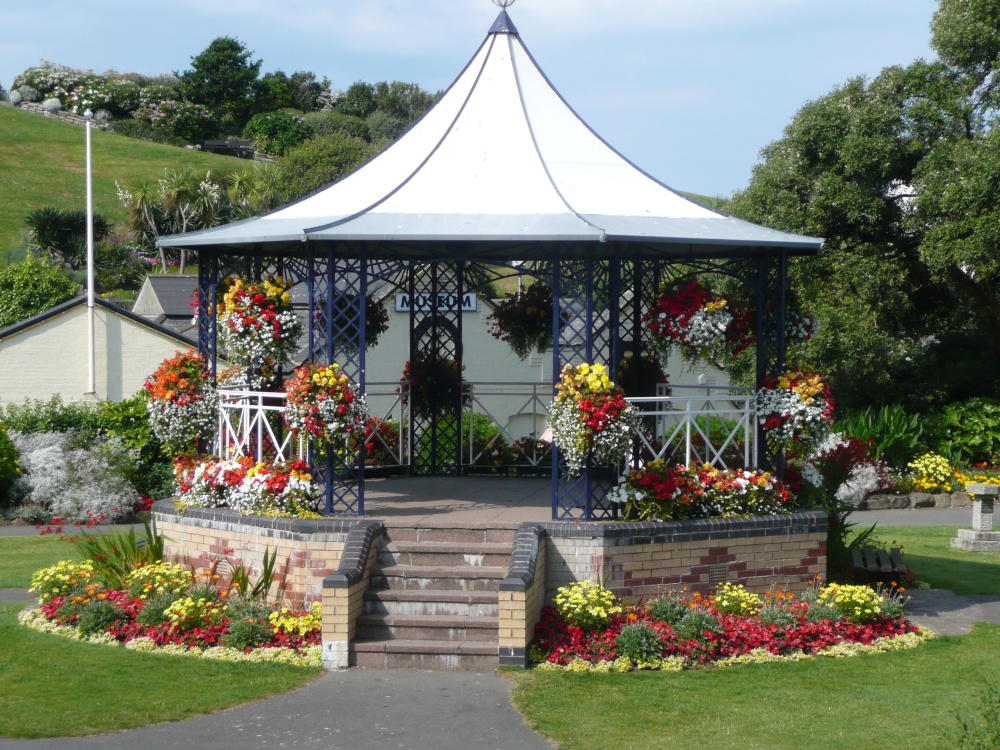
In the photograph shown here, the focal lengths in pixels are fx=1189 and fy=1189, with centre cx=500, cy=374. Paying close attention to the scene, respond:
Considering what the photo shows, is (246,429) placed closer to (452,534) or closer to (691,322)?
(452,534)

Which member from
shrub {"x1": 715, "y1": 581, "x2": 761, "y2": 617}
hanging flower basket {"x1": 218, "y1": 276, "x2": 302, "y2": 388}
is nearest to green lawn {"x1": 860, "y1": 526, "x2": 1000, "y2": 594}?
shrub {"x1": 715, "y1": 581, "x2": 761, "y2": 617}

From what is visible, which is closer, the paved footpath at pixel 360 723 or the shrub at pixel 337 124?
the paved footpath at pixel 360 723

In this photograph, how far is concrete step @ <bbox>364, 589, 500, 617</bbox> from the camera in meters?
10.2

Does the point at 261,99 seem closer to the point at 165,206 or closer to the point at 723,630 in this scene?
the point at 165,206

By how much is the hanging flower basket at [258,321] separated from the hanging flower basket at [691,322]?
3765 mm

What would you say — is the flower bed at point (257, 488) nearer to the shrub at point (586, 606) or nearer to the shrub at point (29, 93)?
the shrub at point (586, 606)

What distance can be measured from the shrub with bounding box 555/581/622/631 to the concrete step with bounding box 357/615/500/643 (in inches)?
24.6

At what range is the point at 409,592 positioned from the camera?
34.1 ft

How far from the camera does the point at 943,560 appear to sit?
15680 mm

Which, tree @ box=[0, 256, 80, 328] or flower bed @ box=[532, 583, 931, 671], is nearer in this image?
flower bed @ box=[532, 583, 931, 671]

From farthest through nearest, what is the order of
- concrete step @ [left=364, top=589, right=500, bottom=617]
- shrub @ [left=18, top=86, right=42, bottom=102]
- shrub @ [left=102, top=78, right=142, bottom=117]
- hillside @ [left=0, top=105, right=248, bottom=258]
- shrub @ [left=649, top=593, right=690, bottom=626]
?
shrub @ [left=18, top=86, right=42, bottom=102]
shrub @ [left=102, top=78, right=142, bottom=117]
hillside @ [left=0, top=105, right=248, bottom=258]
shrub @ [left=649, top=593, right=690, bottom=626]
concrete step @ [left=364, top=589, right=500, bottom=617]

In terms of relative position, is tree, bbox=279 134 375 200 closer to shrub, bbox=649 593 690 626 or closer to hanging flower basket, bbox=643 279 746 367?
hanging flower basket, bbox=643 279 746 367

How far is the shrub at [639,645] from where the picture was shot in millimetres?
9761

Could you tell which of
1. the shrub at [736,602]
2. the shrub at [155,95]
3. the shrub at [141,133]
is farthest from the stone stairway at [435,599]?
the shrub at [155,95]
